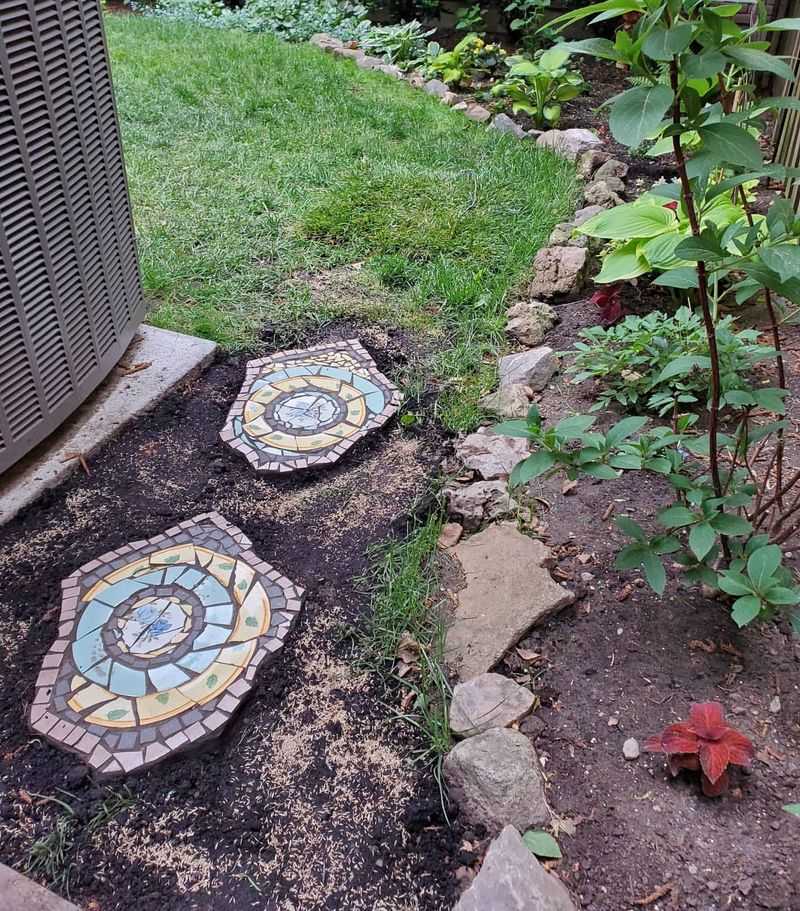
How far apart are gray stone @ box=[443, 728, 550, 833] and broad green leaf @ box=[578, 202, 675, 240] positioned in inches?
88.8

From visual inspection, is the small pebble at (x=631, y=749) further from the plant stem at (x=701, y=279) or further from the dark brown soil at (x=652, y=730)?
the plant stem at (x=701, y=279)

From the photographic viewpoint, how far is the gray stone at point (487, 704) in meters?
1.99

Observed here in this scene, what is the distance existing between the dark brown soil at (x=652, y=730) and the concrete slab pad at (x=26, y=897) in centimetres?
104

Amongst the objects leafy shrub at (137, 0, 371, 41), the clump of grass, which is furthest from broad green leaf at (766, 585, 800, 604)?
leafy shrub at (137, 0, 371, 41)

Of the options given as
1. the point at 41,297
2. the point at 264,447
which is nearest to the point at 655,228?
the point at 264,447

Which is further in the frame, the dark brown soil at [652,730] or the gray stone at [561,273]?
the gray stone at [561,273]

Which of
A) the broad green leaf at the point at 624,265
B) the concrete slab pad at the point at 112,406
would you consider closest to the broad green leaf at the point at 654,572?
the broad green leaf at the point at 624,265

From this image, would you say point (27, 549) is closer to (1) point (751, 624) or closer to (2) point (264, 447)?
(2) point (264, 447)

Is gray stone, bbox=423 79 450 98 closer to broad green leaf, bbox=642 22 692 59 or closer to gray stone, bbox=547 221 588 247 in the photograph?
gray stone, bbox=547 221 588 247

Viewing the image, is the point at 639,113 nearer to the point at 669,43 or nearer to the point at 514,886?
the point at 669,43

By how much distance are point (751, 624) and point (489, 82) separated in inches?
242

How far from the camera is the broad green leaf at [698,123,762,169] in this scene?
1.47m

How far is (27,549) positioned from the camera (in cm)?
259

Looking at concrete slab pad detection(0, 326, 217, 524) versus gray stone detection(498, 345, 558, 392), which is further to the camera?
gray stone detection(498, 345, 558, 392)
